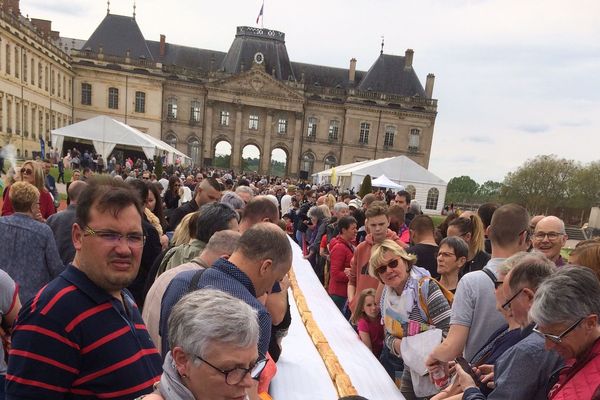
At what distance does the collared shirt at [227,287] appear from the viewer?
1.75m

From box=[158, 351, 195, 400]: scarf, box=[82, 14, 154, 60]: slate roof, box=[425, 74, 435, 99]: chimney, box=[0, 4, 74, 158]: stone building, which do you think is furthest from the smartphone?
box=[425, 74, 435, 99]: chimney

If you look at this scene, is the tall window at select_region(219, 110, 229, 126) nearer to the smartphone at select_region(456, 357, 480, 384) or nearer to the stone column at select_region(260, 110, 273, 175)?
the stone column at select_region(260, 110, 273, 175)

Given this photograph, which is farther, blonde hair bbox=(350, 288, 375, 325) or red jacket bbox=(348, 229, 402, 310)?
red jacket bbox=(348, 229, 402, 310)

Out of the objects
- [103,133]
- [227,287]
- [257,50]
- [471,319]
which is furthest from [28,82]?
[471,319]

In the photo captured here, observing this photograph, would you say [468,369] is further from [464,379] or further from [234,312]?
[234,312]

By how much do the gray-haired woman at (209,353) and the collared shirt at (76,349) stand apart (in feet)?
1.04

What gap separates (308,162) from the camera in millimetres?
51281

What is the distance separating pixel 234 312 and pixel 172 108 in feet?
165

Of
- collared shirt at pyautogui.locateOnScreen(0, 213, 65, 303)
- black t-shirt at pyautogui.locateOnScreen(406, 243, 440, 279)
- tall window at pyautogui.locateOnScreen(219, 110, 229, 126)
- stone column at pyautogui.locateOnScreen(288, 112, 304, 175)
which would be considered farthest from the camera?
stone column at pyautogui.locateOnScreen(288, 112, 304, 175)

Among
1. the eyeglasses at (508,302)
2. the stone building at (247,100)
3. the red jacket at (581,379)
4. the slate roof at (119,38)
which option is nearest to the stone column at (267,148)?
the stone building at (247,100)

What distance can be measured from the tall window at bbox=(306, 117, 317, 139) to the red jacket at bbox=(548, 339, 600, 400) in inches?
1962

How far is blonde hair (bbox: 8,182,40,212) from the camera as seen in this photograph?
321cm

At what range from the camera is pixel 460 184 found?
342 feet

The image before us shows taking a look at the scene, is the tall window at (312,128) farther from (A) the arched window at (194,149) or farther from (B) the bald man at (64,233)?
(B) the bald man at (64,233)
